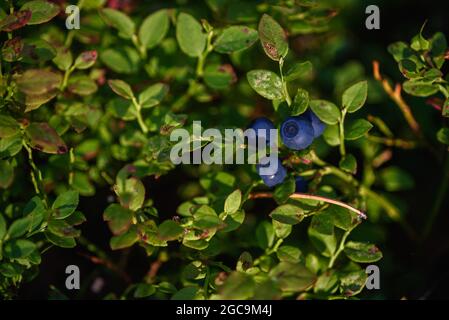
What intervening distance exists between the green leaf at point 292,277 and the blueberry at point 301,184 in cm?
43

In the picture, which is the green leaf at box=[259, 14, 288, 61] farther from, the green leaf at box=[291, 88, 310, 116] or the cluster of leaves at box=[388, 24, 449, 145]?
the cluster of leaves at box=[388, 24, 449, 145]

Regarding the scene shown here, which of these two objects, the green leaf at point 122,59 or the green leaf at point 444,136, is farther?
the green leaf at point 122,59

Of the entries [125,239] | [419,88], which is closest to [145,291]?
[125,239]

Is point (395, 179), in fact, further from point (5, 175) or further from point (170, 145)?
point (5, 175)

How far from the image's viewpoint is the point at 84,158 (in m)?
2.07

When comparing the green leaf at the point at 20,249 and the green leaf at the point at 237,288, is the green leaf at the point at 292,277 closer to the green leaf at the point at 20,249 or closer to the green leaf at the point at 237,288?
the green leaf at the point at 237,288

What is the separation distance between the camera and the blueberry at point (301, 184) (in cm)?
179

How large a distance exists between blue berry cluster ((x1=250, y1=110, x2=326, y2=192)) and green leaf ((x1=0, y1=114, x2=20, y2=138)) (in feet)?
2.34

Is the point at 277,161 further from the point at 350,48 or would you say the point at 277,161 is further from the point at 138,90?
the point at 350,48

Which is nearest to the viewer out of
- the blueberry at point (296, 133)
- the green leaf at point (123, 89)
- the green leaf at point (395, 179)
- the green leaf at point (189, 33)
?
the blueberry at point (296, 133)

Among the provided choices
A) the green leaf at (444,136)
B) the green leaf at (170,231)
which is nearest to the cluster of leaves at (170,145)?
the green leaf at (170,231)

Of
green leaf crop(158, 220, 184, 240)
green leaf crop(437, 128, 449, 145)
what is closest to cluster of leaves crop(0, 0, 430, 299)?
green leaf crop(158, 220, 184, 240)

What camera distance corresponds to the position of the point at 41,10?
5.41 feet

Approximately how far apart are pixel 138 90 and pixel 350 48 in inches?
46.2
